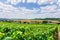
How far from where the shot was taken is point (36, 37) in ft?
43.0

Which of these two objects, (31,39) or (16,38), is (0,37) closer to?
(16,38)

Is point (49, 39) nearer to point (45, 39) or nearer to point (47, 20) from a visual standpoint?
point (45, 39)

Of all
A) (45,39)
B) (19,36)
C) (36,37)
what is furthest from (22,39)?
(45,39)

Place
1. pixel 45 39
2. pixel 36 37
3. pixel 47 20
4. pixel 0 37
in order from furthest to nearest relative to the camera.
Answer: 1. pixel 47 20
2. pixel 45 39
3. pixel 36 37
4. pixel 0 37

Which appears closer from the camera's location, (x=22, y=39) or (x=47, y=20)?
(x=22, y=39)

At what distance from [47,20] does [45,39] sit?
103 m

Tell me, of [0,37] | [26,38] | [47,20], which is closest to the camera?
[0,37]

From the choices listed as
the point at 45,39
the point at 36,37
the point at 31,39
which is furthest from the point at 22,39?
the point at 45,39

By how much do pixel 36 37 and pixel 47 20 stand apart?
4097 inches

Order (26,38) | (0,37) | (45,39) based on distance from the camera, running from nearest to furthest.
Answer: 1. (0,37)
2. (26,38)
3. (45,39)

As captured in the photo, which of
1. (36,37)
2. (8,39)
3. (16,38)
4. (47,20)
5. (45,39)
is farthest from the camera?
(47,20)

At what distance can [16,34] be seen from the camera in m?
10.8

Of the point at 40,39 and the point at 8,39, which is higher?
the point at 8,39

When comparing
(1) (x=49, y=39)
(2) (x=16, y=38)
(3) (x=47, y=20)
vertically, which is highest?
(2) (x=16, y=38)
